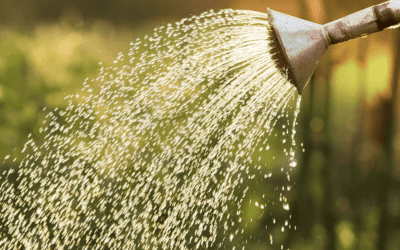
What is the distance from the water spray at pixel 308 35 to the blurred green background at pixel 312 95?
49.8 inches

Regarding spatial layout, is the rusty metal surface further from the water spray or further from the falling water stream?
the falling water stream

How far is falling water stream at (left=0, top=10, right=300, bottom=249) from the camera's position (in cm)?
197

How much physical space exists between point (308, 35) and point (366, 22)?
122 millimetres

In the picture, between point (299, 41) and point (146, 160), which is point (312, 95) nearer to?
point (146, 160)

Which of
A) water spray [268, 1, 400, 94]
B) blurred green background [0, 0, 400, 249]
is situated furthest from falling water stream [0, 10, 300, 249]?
water spray [268, 1, 400, 94]

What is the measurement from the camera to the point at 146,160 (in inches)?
79.0

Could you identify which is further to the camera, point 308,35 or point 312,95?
point 312,95

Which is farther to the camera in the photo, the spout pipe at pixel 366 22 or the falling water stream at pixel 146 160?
the falling water stream at pixel 146 160

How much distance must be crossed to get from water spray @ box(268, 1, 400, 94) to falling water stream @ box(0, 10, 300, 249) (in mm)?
1175

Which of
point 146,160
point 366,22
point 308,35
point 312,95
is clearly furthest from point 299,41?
point 146,160

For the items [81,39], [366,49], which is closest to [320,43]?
[366,49]

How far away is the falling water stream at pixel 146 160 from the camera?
6.48 ft

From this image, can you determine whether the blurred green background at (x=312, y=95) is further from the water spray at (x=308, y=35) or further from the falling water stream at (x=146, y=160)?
the water spray at (x=308, y=35)

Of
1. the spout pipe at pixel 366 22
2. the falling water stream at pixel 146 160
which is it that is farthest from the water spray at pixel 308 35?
the falling water stream at pixel 146 160
